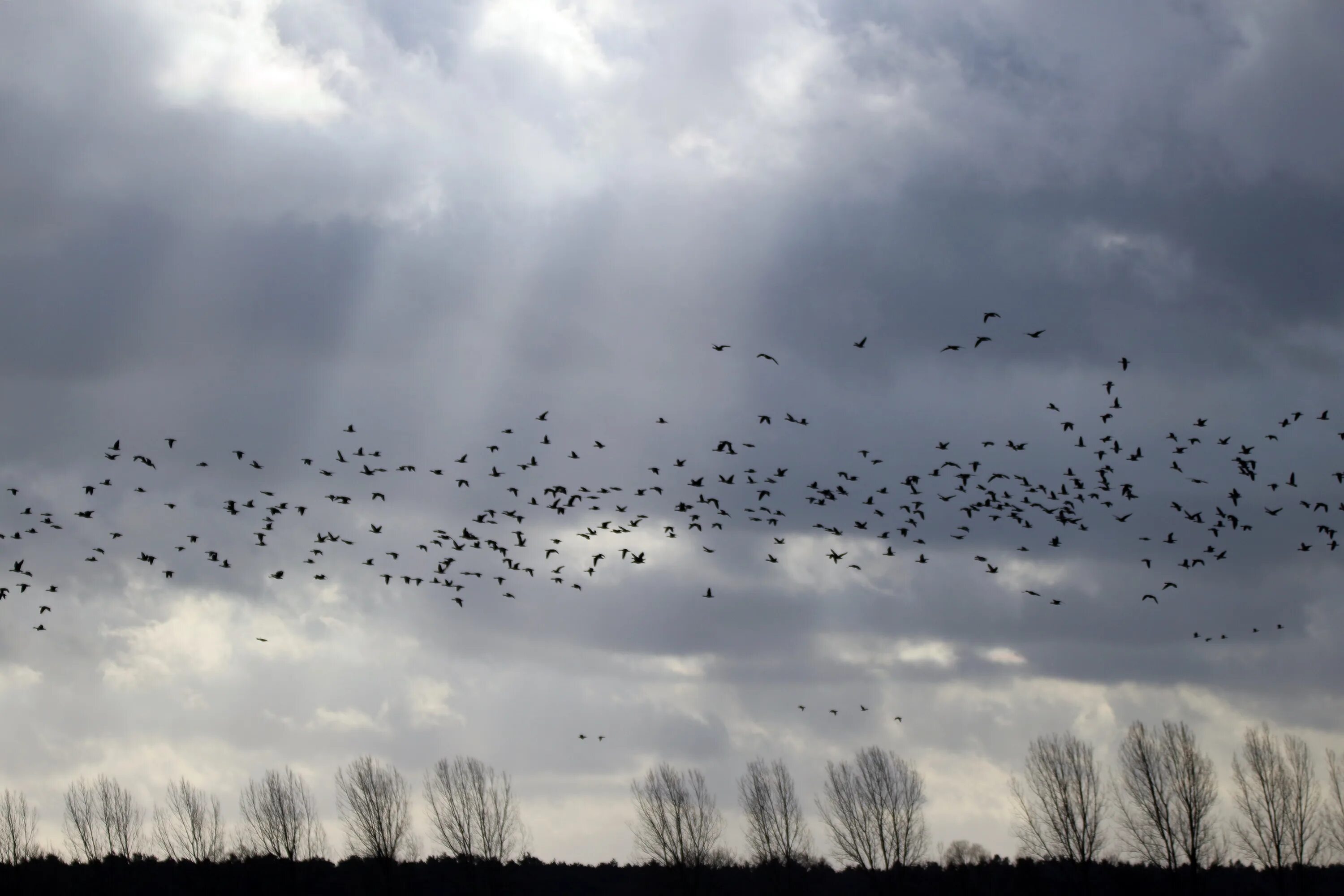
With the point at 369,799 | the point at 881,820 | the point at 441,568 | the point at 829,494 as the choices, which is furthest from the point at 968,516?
the point at 369,799

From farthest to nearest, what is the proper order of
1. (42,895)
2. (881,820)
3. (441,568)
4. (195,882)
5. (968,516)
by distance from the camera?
(881,820) < (195,882) < (42,895) < (441,568) < (968,516)

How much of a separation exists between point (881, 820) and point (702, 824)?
13.5 m

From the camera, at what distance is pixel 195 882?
96.4 meters

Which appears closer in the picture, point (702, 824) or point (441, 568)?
point (441, 568)

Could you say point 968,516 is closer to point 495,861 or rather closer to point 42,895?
point 495,861

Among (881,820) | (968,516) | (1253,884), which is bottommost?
(1253,884)

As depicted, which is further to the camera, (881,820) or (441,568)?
(881,820)

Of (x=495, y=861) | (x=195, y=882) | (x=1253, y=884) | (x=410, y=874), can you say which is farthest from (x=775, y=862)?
(x=195, y=882)

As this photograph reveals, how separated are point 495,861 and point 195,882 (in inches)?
820

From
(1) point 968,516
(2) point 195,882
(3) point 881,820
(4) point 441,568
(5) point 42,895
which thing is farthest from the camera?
(3) point 881,820

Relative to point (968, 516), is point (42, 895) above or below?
below

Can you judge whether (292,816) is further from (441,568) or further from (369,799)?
(441,568)

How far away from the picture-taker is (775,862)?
4092 inches

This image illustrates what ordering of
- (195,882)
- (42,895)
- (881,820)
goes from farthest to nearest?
(881,820), (195,882), (42,895)
